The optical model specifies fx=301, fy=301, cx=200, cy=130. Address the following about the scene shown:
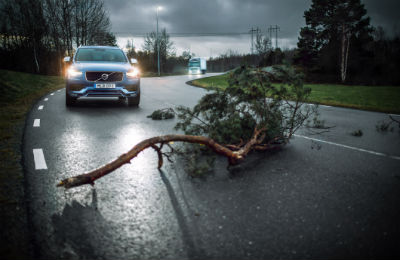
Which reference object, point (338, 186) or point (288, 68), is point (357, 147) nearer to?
point (288, 68)

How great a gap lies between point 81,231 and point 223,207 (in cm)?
134

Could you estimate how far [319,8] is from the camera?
142 feet

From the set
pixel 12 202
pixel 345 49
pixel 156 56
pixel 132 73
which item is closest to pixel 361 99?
pixel 132 73

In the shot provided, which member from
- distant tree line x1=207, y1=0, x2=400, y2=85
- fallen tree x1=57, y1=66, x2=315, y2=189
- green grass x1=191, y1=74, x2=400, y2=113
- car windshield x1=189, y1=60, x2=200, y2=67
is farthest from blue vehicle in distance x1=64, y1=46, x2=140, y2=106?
car windshield x1=189, y1=60, x2=200, y2=67

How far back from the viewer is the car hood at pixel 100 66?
991 cm

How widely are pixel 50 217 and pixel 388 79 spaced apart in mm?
36728

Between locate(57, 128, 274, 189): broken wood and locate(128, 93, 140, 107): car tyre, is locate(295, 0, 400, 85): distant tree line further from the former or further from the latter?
locate(57, 128, 274, 189): broken wood

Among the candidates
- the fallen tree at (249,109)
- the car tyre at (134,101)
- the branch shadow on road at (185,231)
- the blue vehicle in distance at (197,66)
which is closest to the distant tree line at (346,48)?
the blue vehicle in distance at (197,66)

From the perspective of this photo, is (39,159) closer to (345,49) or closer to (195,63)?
(345,49)

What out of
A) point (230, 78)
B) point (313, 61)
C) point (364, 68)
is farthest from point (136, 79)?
point (313, 61)

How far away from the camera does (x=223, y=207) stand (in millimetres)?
3059

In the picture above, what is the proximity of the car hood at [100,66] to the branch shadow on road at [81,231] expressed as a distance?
766 centimetres

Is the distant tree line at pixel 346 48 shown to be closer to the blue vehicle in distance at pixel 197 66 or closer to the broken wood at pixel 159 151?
the blue vehicle in distance at pixel 197 66

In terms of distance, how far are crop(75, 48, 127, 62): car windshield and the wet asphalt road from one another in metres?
→ 6.41
